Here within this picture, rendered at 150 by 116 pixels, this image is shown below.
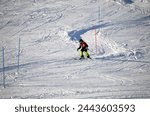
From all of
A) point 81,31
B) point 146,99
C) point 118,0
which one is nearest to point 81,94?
point 146,99

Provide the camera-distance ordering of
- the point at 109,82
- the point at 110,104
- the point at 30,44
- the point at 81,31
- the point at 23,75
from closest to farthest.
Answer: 1. the point at 110,104
2. the point at 109,82
3. the point at 23,75
4. the point at 30,44
5. the point at 81,31

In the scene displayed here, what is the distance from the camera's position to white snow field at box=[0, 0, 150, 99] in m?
12.7

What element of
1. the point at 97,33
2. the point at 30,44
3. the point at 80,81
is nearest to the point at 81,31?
the point at 97,33

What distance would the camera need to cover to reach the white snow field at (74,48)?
12663mm

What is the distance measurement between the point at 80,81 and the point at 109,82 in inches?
48.9

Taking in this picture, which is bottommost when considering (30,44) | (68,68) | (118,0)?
(68,68)

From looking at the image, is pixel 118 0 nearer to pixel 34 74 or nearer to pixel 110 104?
pixel 34 74

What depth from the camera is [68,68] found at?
1506 cm

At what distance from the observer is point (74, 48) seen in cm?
1811

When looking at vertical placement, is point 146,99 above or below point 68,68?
below

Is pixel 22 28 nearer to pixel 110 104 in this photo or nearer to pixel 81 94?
pixel 81 94

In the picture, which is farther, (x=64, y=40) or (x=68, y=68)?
(x=64, y=40)

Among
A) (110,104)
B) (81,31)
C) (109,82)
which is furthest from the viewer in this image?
(81,31)

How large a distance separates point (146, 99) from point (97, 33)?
1013 centimetres
